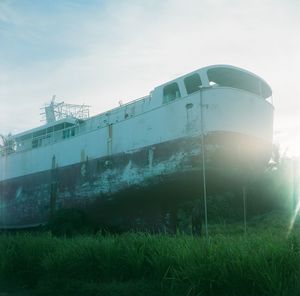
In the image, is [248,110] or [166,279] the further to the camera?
[248,110]

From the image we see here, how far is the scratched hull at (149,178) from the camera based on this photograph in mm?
14359

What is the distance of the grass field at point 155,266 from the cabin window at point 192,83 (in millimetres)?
7386

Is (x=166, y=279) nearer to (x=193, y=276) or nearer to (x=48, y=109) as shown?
(x=193, y=276)

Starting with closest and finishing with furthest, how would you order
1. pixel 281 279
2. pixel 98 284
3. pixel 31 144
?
1. pixel 281 279
2. pixel 98 284
3. pixel 31 144

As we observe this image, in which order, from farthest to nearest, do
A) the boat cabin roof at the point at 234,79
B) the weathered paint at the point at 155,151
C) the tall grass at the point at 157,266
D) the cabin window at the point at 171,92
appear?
the cabin window at the point at 171,92 < the boat cabin roof at the point at 234,79 < the weathered paint at the point at 155,151 < the tall grass at the point at 157,266

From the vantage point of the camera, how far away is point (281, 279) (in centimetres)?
588

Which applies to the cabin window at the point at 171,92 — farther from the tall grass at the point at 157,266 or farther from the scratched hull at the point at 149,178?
Answer: the tall grass at the point at 157,266

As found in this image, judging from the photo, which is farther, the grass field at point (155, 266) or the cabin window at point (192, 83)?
the cabin window at point (192, 83)

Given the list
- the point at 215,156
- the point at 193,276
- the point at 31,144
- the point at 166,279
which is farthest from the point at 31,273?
the point at 31,144

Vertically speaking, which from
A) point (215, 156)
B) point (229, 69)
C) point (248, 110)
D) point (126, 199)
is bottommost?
point (126, 199)

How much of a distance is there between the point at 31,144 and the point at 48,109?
3414mm

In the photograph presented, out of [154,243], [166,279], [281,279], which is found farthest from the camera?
[154,243]

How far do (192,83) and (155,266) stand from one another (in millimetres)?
8991

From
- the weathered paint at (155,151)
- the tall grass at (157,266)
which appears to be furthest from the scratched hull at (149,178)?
the tall grass at (157,266)
